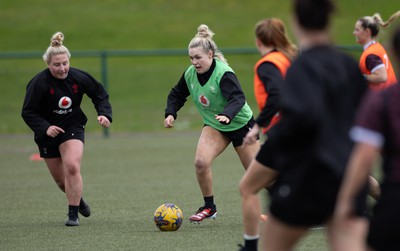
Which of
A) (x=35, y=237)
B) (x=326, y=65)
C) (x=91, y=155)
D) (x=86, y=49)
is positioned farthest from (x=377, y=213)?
(x=86, y=49)

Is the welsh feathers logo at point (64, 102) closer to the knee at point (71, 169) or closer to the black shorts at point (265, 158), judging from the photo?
the knee at point (71, 169)

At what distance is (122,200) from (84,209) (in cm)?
131

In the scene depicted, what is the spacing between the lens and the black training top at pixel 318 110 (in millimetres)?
3926

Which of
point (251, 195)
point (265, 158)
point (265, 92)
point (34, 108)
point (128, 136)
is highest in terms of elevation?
point (265, 92)

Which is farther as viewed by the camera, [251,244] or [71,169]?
[71,169]

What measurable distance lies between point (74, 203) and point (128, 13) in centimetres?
2996

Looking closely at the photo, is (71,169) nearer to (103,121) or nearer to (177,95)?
(103,121)

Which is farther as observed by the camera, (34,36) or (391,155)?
(34,36)

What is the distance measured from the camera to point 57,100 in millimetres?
8242

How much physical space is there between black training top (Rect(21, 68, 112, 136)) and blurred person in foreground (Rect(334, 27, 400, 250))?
4841 millimetres

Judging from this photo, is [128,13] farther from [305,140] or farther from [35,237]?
[305,140]

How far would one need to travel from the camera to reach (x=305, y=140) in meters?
4.03

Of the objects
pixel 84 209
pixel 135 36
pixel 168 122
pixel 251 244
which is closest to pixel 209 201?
pixel 168 122

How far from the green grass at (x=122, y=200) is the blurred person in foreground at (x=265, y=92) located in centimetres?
91
